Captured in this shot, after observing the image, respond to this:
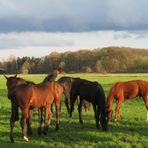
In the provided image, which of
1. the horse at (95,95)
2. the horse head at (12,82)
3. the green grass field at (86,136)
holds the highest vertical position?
the horse head at (12,82)

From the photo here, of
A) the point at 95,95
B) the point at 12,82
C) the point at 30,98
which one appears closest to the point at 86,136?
the point at 30,98

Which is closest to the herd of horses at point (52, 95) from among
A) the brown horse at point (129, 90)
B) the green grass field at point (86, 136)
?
the brown horse at point (129, 90)

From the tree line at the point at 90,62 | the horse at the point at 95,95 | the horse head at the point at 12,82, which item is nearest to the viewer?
the horse head at the point at 12,82

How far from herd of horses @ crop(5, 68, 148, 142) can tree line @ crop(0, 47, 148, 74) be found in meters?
97.9

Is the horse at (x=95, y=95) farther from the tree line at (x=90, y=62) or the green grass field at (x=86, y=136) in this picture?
the tree line at (x=90, y=62)

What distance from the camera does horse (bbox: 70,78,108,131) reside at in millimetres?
14094

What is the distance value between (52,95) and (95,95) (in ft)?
6.90

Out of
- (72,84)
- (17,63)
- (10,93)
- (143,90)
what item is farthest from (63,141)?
(17,63)

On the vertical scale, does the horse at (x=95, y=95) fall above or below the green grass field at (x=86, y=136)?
above

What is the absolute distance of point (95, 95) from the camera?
14773mm

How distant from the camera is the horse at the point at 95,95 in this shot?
14094 millimetres

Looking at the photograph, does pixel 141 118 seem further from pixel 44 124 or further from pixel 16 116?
pixel 16 116

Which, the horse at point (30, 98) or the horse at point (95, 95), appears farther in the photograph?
the horse at point (95, 95)

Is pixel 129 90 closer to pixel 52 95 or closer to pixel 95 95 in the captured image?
pixel 95 95
